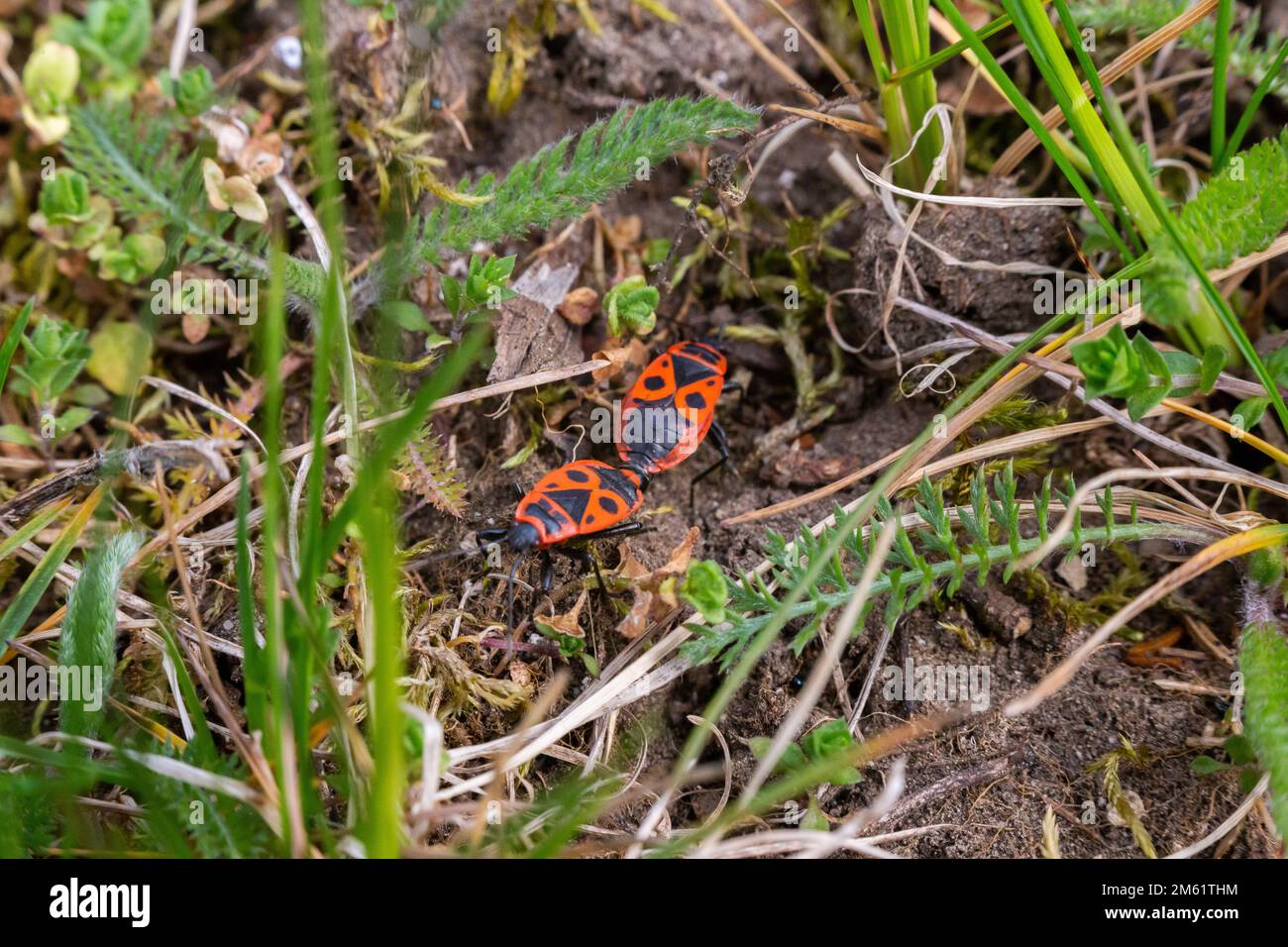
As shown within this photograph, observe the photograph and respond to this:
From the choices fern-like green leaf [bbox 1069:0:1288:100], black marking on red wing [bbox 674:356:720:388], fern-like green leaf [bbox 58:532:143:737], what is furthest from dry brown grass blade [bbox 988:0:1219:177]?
fern-like green leaf [bbox 58:532:143:737]

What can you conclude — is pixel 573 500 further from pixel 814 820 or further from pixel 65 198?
pixel 65 198

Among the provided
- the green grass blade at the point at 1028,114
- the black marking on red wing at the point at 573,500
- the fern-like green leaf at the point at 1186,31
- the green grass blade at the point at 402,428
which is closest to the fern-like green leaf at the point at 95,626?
the green grass blade at the point at 402,428

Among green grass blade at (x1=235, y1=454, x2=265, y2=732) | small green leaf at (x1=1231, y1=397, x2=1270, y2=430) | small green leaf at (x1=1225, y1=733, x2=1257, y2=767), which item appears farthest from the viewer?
small green leaf at (x1=1231, y1=397, x2=1270, y2=430)

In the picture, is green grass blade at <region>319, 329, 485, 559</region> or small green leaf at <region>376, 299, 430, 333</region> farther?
small green leaf at <region>376, 299, 430, 333</region>

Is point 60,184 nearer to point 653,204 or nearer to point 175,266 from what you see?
point 175,266

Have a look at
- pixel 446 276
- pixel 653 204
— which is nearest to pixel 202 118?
pixel 446 276

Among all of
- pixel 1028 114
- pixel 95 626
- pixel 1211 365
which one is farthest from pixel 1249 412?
pixel 95 626

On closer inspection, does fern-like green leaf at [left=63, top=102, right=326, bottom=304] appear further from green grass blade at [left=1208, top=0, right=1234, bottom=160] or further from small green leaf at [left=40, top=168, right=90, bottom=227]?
green grass blade at [left=1208, top=0, right=1234, bottom=160]

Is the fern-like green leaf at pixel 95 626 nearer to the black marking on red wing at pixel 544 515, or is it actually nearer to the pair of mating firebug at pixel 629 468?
the pair of mating firebug at pixel 629 468
